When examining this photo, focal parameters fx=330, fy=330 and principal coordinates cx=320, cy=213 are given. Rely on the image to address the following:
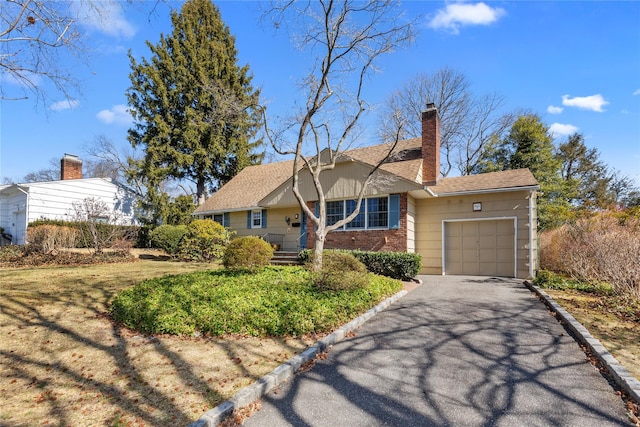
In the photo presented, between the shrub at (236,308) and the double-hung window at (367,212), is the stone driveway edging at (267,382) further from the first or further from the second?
the double-hung window at (367,212)

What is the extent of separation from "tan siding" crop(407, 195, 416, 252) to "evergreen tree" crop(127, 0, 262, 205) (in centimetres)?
1506

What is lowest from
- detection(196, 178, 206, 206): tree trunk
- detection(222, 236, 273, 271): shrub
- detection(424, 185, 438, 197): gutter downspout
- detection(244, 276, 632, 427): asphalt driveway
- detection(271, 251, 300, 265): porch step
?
detection(244, 276, 632, 427): asphalt driveway

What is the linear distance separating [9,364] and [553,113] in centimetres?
2871

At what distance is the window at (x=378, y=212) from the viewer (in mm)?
13148

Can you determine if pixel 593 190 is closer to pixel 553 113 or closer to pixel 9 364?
pixel 553 113

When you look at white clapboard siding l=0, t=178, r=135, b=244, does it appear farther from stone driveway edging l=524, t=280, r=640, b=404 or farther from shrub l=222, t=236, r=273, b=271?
stone driveway edging l=524, t=280, r=640, b=404

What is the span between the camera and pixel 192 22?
2678 centimetres

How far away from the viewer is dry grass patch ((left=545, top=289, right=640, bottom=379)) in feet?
14.2

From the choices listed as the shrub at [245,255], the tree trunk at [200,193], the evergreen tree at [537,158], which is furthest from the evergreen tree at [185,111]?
the evergreen tree at [537,158]

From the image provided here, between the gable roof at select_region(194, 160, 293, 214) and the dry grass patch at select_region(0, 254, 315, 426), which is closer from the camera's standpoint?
the dry grass patch at select_region(0, 254, 315, 426)

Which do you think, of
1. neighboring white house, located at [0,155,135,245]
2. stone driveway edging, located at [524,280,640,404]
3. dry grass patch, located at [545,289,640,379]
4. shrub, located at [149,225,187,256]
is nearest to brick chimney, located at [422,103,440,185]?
dry grass patch, located at [545,289,640,379]

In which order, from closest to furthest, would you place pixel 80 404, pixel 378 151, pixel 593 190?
pixel 80 404
pixel 378 151
pixel 593 190

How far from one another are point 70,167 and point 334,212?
18689 mm

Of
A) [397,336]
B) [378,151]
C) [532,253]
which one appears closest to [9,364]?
[397,336]
